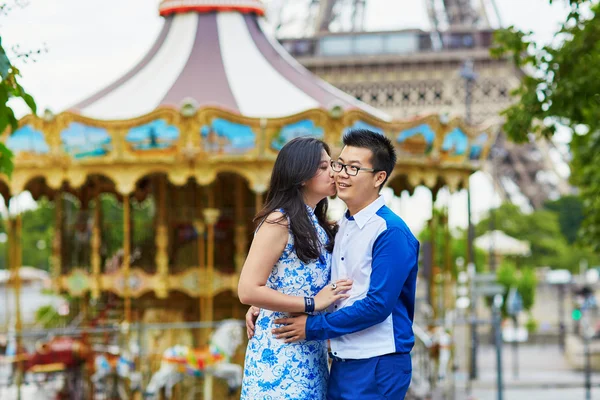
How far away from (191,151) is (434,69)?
104ft

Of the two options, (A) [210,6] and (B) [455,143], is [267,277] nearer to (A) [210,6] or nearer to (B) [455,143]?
(B) [455,143]

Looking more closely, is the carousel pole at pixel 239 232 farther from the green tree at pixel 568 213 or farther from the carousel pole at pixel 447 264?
Answer: the green tree at pixel 568 213

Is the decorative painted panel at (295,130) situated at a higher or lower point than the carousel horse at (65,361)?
higher

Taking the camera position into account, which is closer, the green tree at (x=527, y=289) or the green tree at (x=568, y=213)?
the green tree at (x=527, y=289)

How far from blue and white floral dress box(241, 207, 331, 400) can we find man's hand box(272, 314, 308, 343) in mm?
53

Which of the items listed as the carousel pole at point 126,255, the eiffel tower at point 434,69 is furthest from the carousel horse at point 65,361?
the eiffel tower at point 434,69

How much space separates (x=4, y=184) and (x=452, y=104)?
28.9 m

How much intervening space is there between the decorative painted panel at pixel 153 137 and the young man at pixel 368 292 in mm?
8877

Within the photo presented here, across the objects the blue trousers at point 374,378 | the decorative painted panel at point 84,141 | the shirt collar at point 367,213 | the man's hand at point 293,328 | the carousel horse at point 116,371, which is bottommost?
the carousel horse at point 116,371

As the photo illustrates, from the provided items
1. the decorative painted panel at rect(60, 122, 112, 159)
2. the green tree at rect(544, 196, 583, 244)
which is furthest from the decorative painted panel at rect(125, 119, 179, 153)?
the green tree at rect(544, 196, 583, 244)

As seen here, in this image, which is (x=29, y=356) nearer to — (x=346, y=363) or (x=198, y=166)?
(x=198, y=166)

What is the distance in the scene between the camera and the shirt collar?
4496 millimetres

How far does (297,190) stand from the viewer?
180 inches

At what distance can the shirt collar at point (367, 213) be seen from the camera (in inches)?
177
